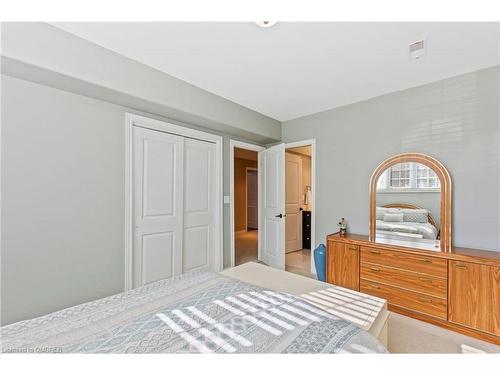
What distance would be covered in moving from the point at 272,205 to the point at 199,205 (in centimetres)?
121

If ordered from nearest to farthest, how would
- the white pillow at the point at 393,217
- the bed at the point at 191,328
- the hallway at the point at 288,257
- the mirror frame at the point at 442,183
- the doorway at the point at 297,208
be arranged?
1. the bed at the point at 191,328
2. the mirror frame at the point at 442,183
3. the white pillow at the point at 393,217
4. the hallway at the point at 288,257
5. the doorway at the point at 297,208

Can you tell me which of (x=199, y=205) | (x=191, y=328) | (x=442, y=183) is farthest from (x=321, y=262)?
(x=191, y=328)

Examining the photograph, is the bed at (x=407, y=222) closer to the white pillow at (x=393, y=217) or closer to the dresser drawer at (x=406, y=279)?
the white pillow at (x=393, y=217)

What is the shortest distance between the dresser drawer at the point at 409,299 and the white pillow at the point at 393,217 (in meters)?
0.76

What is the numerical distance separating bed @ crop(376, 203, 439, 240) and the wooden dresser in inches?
10.2

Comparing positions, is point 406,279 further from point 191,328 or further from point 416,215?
point 191,328

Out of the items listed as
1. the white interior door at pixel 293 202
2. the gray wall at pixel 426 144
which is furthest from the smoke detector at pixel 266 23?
the white interior door at pixel 293 202

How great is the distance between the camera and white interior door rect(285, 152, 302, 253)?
4.75 m

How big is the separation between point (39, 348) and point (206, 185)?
2468 millimetres

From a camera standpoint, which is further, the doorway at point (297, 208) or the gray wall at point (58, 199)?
the doorway at point (297, 208)

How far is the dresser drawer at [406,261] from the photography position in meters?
2.08

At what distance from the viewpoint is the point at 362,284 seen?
2514 millimetres

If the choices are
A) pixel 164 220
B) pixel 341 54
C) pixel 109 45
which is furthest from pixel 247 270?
pixel 109 45
